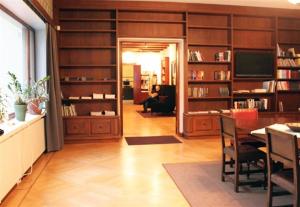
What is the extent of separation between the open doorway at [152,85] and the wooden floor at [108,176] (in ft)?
4.61

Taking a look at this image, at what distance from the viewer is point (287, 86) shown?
738 cm

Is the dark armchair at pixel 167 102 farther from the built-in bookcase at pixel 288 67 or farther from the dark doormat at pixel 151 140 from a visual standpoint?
the built-in bookcase at pixel 288 67

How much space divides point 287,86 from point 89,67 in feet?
14.7

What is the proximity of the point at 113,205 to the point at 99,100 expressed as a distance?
377 centimetres

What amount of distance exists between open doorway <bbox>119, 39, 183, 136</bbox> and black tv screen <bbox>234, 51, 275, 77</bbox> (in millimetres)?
1354

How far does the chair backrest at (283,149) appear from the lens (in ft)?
8.31

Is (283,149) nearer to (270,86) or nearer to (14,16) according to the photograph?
(14,16)

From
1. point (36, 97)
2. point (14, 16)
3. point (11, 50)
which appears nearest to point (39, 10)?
point (14, 16)

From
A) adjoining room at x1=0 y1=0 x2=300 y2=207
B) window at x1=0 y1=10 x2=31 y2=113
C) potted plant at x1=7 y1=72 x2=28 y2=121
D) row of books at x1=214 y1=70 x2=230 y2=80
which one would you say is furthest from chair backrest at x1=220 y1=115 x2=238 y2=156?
row of books at x1=214 y1=70 x2=230 y2=80

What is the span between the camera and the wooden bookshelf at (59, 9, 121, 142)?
652 centimetres

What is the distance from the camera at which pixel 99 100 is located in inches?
269

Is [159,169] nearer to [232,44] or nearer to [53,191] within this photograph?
[53,191]

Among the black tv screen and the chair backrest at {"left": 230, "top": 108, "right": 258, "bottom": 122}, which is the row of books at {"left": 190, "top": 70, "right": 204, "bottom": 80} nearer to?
the black tv screen

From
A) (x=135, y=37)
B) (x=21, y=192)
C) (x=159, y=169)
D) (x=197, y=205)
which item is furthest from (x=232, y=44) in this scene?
(x=21, y=192)
